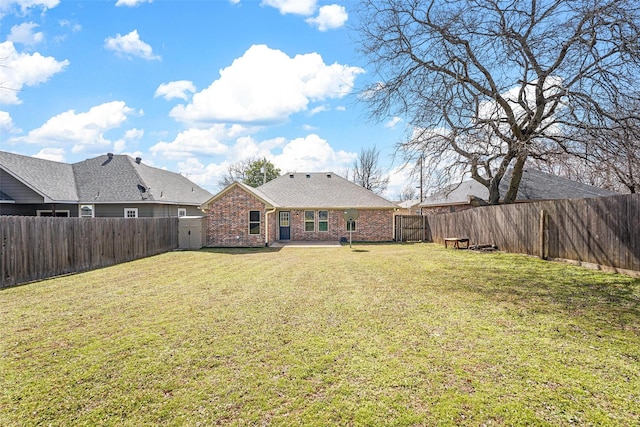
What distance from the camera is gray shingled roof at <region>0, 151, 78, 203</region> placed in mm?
17406

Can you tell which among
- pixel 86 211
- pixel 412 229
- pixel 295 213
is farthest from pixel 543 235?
pixel 86 211

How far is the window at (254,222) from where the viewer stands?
61.9 feet

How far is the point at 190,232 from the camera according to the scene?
1812cm

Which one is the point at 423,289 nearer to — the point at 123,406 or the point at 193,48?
the point at 123,406

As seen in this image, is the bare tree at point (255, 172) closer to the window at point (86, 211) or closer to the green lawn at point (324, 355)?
the window at point (86, 211)

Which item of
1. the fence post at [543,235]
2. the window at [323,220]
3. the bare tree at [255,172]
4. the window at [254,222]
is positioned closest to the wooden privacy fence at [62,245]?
the window at [254,222]

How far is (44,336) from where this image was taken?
470 centimetres

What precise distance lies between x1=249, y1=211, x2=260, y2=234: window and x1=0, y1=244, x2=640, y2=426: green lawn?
11.2 metres

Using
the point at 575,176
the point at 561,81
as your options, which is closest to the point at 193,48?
the point at 561,81

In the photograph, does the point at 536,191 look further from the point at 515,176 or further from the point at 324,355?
the point at 324,355

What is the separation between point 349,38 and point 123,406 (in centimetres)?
1263

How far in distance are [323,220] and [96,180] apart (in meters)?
14.2

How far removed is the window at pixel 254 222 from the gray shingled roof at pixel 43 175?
32.6 ft

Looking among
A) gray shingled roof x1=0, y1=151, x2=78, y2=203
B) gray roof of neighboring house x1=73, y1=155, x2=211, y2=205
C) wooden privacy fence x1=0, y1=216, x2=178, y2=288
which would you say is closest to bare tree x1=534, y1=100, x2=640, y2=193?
wooden privacy fence x1=0, y1=216, x2=178, y2=288
